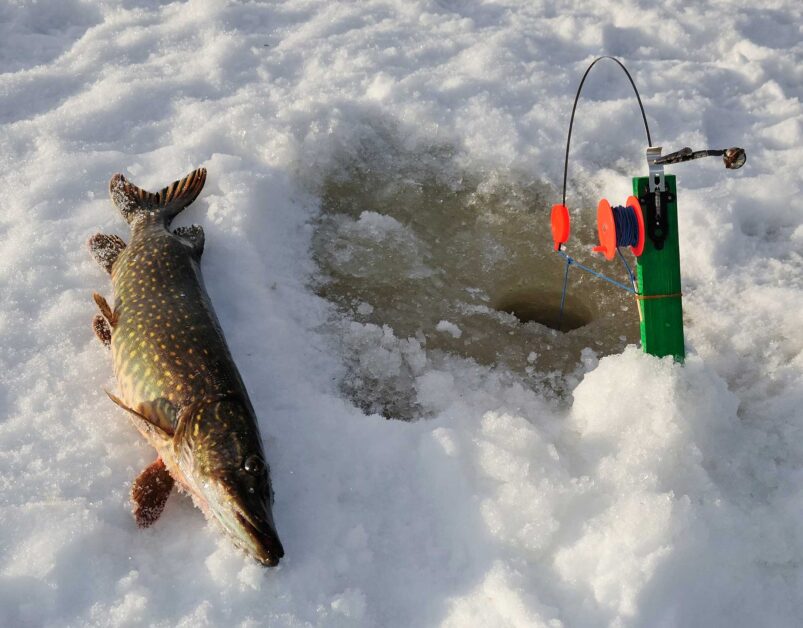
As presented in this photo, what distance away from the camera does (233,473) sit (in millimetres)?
2395

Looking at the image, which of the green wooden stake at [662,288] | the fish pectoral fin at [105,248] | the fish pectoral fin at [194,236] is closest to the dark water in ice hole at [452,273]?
the green wooden stake at [662,288]

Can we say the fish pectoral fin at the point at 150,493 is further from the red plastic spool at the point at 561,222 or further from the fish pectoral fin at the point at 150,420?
the red plastic spool at the point at 561,222

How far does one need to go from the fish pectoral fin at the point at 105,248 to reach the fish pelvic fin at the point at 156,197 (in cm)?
19

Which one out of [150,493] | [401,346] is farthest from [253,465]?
[401,346]

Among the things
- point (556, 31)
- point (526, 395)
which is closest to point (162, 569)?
point (526, 395)

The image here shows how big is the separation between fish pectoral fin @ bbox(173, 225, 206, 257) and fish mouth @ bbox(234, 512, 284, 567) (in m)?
1.56

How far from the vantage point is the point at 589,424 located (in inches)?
110

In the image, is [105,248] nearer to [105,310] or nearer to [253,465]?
[105,310]

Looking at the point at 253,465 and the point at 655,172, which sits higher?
the point at 655,172

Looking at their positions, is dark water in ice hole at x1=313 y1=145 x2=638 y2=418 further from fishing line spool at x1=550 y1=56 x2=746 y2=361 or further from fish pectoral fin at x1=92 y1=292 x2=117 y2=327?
fish pectoral fin at x1=92 y1=292 x2=117 y2=327

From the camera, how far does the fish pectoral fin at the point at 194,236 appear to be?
343 centimetres

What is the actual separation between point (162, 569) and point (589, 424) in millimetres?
1684

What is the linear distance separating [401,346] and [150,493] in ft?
4.25

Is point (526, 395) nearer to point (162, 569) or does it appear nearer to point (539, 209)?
point (539, 209)
